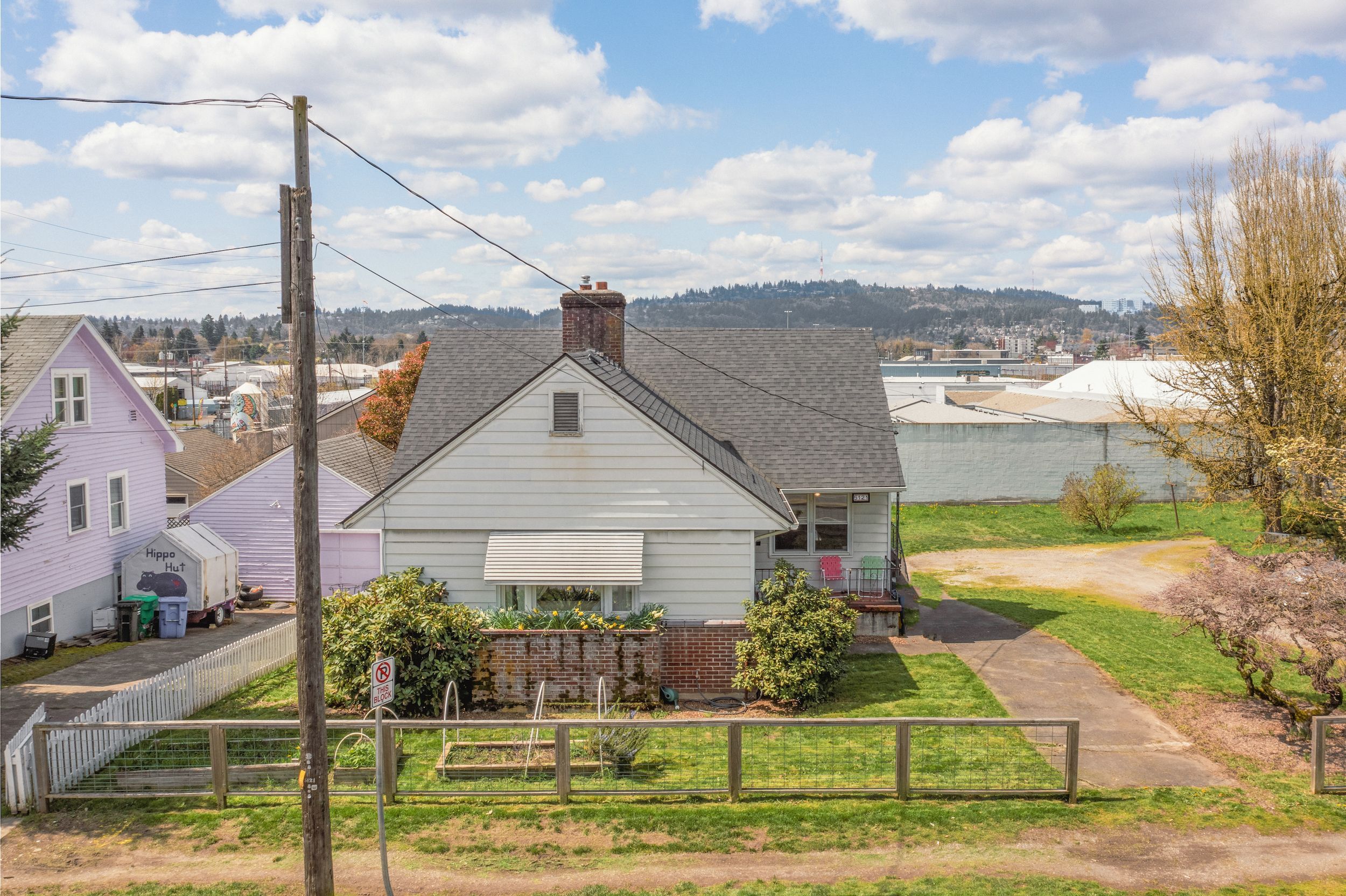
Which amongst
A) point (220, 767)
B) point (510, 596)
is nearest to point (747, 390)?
point (510, 596)

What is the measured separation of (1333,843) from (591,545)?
11.2 meters

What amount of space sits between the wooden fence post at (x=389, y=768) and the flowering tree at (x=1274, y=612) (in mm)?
11822

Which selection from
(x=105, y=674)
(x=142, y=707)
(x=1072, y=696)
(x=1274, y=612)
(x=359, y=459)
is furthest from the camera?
(x=359, y=459)

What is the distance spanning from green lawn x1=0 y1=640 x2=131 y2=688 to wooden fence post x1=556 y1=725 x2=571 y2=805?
12760 mm

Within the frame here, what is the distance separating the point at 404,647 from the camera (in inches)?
582

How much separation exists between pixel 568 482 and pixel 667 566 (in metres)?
2.36

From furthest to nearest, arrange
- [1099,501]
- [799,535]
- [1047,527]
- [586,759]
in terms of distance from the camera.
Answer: [1047,527] → [1099,501] → [799,535] → [586,759]

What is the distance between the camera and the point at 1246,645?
1458 centimetres

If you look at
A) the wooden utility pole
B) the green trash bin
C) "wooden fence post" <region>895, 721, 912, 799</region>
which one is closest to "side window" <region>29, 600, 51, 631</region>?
the green trash bin

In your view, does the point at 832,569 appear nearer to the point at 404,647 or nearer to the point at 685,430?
the point at 685,430

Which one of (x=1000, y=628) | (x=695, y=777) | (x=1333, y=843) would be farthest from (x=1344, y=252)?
(x=695, y=777)

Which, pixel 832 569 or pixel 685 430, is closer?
pixel 685 430

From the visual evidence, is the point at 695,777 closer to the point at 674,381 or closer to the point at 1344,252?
the point at 674,381

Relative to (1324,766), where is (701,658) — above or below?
above
